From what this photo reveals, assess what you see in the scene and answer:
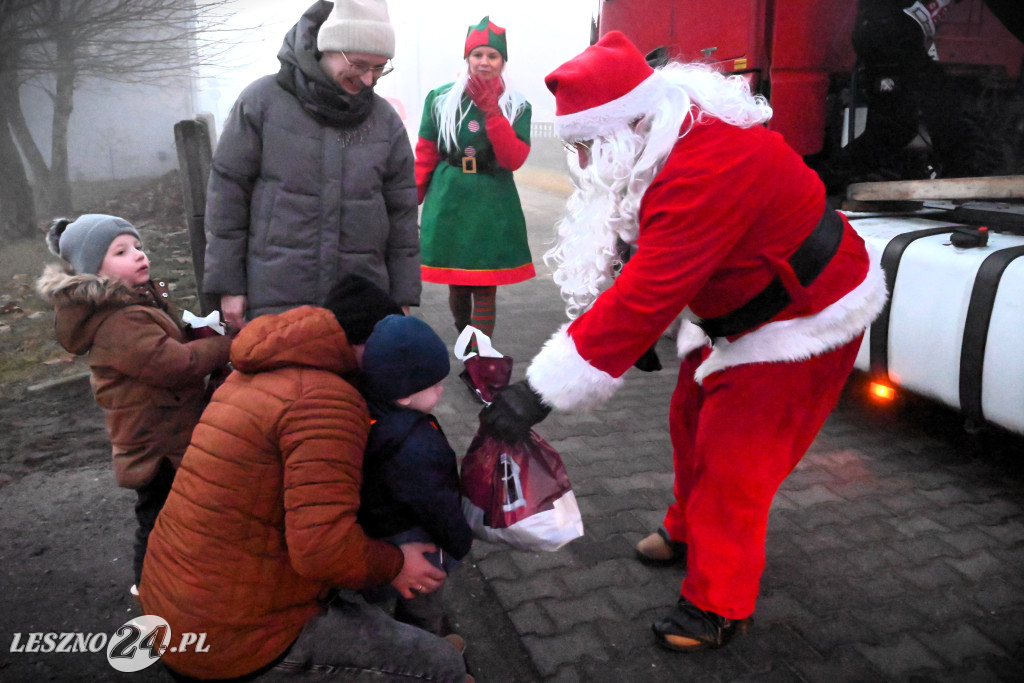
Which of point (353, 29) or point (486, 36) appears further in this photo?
point (486, 36)

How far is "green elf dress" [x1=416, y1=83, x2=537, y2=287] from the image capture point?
439 centimetres

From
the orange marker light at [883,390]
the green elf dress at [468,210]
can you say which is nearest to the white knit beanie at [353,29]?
the green elf dress at [468,210]

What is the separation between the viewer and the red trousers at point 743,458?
83.8 inches

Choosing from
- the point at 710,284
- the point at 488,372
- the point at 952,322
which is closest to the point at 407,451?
the point at 488,372

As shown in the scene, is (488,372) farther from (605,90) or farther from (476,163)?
(476,163)

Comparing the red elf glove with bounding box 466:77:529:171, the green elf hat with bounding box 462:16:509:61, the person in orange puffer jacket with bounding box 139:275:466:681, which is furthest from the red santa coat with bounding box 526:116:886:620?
the green elf hat with bounding box 462:16:509:61

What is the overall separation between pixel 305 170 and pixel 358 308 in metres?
1.08

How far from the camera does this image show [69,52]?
7215 millimetres

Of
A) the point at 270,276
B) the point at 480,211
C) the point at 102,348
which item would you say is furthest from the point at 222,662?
the point at 480,211

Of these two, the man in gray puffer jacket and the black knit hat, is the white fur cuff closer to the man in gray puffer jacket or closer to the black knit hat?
the black knit hat

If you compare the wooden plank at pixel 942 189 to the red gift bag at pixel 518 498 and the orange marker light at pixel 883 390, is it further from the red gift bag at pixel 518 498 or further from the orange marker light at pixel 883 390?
the red gift bag at pixel 518 498

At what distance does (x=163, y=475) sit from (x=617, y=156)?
1.69 metres

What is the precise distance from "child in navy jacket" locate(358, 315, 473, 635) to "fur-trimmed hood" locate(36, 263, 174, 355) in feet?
3.12

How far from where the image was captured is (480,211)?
14.6 ft
